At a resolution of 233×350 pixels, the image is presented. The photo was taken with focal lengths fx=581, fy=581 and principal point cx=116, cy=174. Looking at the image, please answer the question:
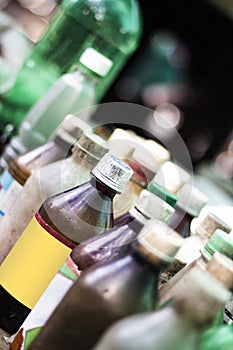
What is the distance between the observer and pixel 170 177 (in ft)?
3.13

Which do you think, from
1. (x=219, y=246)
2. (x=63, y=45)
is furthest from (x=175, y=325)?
(x=63, y=45)

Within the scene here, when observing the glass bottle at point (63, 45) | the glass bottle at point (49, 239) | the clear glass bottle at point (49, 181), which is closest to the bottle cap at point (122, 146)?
the clear glass bottle at point (49, 181)

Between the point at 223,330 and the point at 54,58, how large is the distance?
1020 mm

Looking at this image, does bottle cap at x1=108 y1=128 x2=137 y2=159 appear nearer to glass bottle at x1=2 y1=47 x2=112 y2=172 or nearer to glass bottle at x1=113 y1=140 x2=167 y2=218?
glass bottle at x1=113 y1=140 x2=167 y2=218

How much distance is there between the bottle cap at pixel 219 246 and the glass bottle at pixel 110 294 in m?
0.11

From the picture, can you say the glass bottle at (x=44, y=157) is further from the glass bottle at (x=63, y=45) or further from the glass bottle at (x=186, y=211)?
the glass bottle at (x=63, y=45)

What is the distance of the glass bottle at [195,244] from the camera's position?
780mm

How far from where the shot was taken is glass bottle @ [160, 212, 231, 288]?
78 centimetres

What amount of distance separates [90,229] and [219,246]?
0.17 metres

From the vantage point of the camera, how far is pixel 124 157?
3.16 ft

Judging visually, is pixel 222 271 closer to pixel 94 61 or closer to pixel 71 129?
pixel 71 129

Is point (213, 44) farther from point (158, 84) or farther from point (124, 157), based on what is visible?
point (124, 157)

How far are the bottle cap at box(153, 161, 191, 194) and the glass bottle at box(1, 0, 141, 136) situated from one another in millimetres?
505

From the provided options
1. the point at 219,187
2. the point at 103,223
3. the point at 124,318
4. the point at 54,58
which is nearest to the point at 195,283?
the point at 124,318
